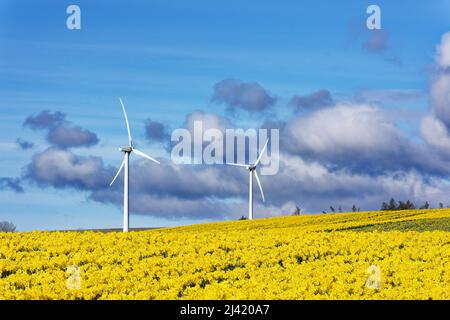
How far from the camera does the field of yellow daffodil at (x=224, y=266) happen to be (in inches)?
566

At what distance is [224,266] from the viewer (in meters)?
17.7

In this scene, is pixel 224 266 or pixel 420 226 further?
pixel 420 226

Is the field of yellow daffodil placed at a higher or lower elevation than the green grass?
lower

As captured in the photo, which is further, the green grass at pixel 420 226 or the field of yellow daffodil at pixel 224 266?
the green grass at pixel 420 226

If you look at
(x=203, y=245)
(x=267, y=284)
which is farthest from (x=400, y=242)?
(x=267, y=284)

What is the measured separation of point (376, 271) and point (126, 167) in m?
25.7

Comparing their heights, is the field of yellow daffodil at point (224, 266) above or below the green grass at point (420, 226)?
below

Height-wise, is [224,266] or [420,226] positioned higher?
[420,226]

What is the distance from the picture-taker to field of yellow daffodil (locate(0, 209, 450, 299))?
14.4 metres

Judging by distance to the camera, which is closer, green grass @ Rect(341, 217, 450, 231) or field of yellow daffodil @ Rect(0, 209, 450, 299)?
field of yellow daffodil @ Rect(0, 209, 450, 299)

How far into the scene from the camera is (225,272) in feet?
56.1
